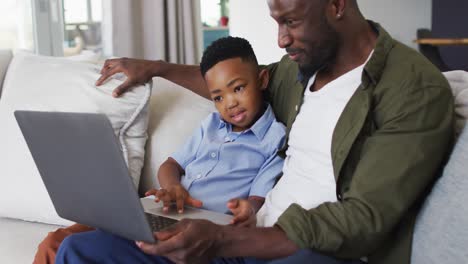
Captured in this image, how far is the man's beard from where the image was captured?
125 cm

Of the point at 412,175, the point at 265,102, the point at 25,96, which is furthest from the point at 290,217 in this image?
the point at 25,96

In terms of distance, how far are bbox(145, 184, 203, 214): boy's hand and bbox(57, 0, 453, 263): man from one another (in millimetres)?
132

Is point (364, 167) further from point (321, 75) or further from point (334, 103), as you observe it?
point (321, 75)

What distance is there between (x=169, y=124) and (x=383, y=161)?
0.88 metres

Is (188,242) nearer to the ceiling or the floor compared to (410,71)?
nearer to the floor

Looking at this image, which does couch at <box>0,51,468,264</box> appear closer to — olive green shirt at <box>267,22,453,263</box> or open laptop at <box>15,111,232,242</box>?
olive green shirt at <box>267,22,453,263</box>

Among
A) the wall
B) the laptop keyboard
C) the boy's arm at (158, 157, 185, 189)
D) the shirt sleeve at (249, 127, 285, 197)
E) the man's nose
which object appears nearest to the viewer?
the laptop keyboard

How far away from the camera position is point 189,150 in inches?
65.1

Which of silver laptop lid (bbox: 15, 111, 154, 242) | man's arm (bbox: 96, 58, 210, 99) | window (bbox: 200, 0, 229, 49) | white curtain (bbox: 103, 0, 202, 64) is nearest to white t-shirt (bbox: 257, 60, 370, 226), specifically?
silver laptop lid (bbox: 15, 111, 154, 242)

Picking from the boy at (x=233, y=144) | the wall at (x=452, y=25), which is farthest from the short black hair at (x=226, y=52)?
the wall at (x=452, y=25)

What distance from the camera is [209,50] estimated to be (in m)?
1.62

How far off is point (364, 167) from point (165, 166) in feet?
2.22

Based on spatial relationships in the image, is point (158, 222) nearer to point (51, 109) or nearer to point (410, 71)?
point (410, 71)

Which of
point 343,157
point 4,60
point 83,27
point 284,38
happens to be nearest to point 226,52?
point 284,38
